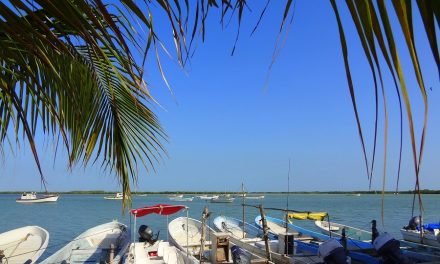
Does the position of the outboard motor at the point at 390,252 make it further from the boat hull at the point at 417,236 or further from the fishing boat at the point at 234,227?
the fishing boat at the point at 234,227

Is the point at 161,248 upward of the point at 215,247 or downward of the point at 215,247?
downward

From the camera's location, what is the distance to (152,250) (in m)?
13.4

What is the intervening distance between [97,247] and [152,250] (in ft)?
10.8

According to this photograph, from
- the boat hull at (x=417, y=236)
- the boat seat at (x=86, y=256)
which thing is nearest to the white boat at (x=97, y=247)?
the boat seat at (x=86, y=256)

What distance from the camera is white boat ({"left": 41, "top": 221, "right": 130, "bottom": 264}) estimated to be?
Result: 44.5ft

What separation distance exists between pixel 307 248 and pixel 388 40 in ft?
41.6

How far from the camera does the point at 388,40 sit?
2.44ft

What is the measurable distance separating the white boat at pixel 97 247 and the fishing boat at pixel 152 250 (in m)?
0.62

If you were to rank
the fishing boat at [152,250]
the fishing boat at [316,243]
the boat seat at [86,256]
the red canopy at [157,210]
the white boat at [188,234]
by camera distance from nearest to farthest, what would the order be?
1. the fishing boat at [316,243]
2. the fishing boat at [152,250]
3. the red canopy at [157,210]
4. the boat seat at [86,256]
5. the white boat at [188,234]

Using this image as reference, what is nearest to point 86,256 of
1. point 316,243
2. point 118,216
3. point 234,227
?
point 316,243

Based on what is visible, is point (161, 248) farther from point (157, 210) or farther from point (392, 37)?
point (392, 37)

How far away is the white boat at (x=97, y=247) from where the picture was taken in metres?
13.6

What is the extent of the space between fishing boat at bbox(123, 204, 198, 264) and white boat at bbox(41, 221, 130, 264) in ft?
2.04

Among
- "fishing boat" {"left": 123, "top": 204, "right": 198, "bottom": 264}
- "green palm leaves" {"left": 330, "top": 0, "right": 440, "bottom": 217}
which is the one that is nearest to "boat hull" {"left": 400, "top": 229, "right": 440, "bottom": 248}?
"fishing boat" {"left": 123, "top": 204, "right": 198, "bottom": 264}
